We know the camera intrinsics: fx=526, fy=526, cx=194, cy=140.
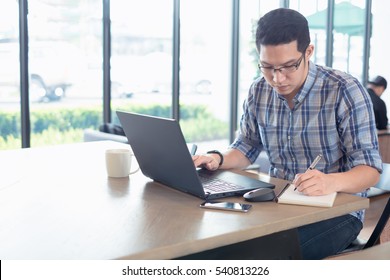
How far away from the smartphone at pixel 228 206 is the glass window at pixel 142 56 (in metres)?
4.37

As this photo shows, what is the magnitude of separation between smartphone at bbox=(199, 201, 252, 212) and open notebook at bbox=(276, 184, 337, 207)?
0.12m

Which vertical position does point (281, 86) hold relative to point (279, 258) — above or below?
above

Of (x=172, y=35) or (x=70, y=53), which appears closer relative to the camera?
(x=70, y=53)

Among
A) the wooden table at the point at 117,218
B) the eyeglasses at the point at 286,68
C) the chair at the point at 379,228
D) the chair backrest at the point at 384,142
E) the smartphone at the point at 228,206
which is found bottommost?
the chair backrest at the point at 384,142

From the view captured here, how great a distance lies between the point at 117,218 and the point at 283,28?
2.90 feet

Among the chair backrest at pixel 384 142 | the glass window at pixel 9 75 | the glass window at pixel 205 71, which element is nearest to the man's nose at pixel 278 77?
the glass window at pixel 9 75

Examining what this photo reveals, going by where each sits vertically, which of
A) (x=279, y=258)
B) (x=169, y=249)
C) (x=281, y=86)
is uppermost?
(x=281, y=86)

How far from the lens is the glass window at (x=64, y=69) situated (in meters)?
5.12

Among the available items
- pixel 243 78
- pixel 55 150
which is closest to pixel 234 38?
pixel 243 78

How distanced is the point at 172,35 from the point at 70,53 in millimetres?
1267

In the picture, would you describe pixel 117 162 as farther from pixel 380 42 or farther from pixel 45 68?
pixel 380 42

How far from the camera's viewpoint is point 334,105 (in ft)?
6.19

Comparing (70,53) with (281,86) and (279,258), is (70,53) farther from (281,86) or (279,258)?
(279,258)

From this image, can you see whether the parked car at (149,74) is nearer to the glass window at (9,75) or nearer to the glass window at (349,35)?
the glass window at (9,75)
